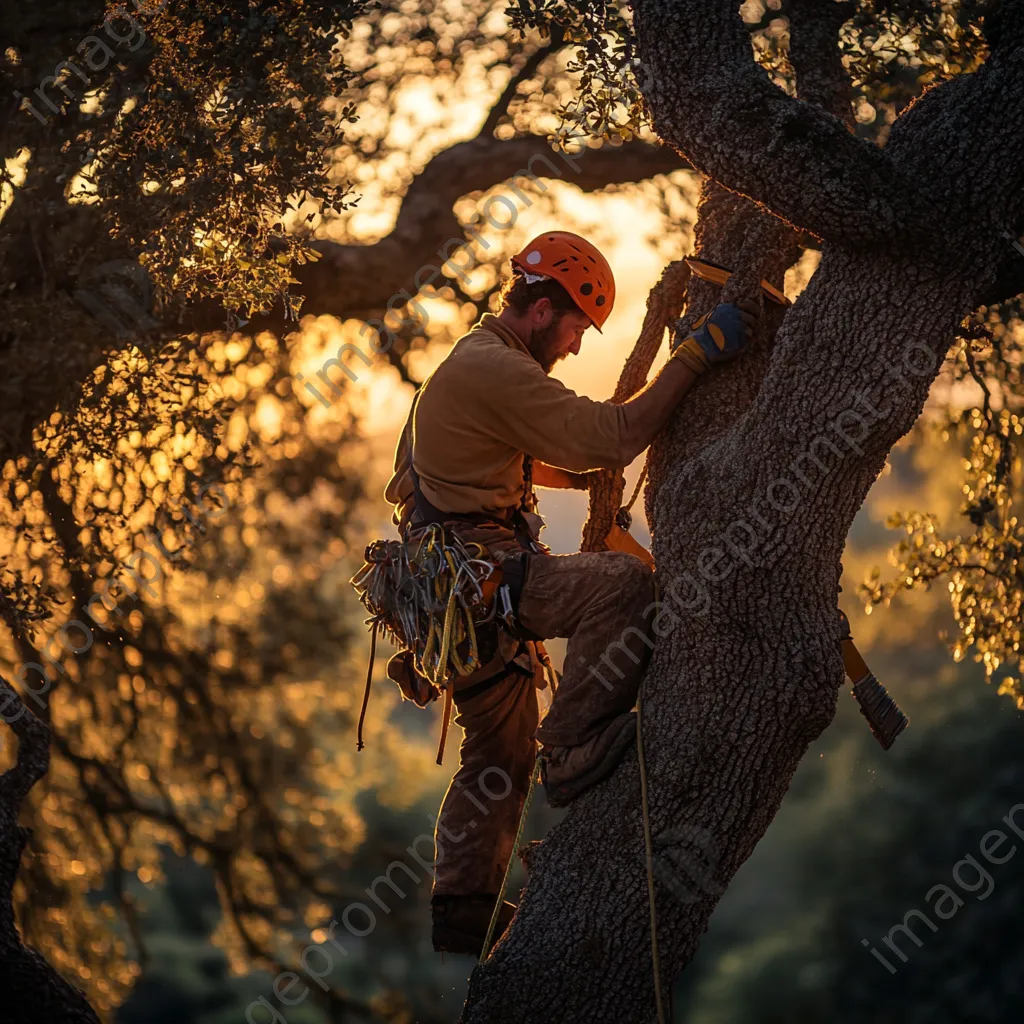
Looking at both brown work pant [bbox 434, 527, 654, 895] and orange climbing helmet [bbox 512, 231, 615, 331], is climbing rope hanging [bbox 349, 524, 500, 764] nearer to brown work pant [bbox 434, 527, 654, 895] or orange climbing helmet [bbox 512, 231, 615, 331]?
brown work pant [bbox 434, 527, 654, 895]

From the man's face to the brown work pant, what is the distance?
73cm

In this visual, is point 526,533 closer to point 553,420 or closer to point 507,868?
point 553,420

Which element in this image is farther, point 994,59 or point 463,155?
point 463,155

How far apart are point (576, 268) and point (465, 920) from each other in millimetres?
2367

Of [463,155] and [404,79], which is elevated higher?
[404,79]

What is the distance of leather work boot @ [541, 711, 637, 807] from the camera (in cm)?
412

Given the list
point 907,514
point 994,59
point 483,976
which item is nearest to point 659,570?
point 483,976

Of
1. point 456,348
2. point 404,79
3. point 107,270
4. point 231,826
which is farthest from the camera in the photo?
point 231,826

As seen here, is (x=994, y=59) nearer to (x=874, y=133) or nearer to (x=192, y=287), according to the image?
(x=192, y=287)

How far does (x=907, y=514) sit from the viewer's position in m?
7.01

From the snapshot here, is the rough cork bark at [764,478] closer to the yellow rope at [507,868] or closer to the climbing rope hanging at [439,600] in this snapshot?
the yellow rope at [507,868]

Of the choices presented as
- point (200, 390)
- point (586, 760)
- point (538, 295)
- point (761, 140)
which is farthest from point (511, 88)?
point (586, 760)

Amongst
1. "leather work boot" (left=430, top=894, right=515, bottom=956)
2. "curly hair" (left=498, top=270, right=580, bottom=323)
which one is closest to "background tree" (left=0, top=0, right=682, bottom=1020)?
"curly hair" (left=498, top=270, right=580, bottom=323)

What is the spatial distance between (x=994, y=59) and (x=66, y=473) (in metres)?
5.18
